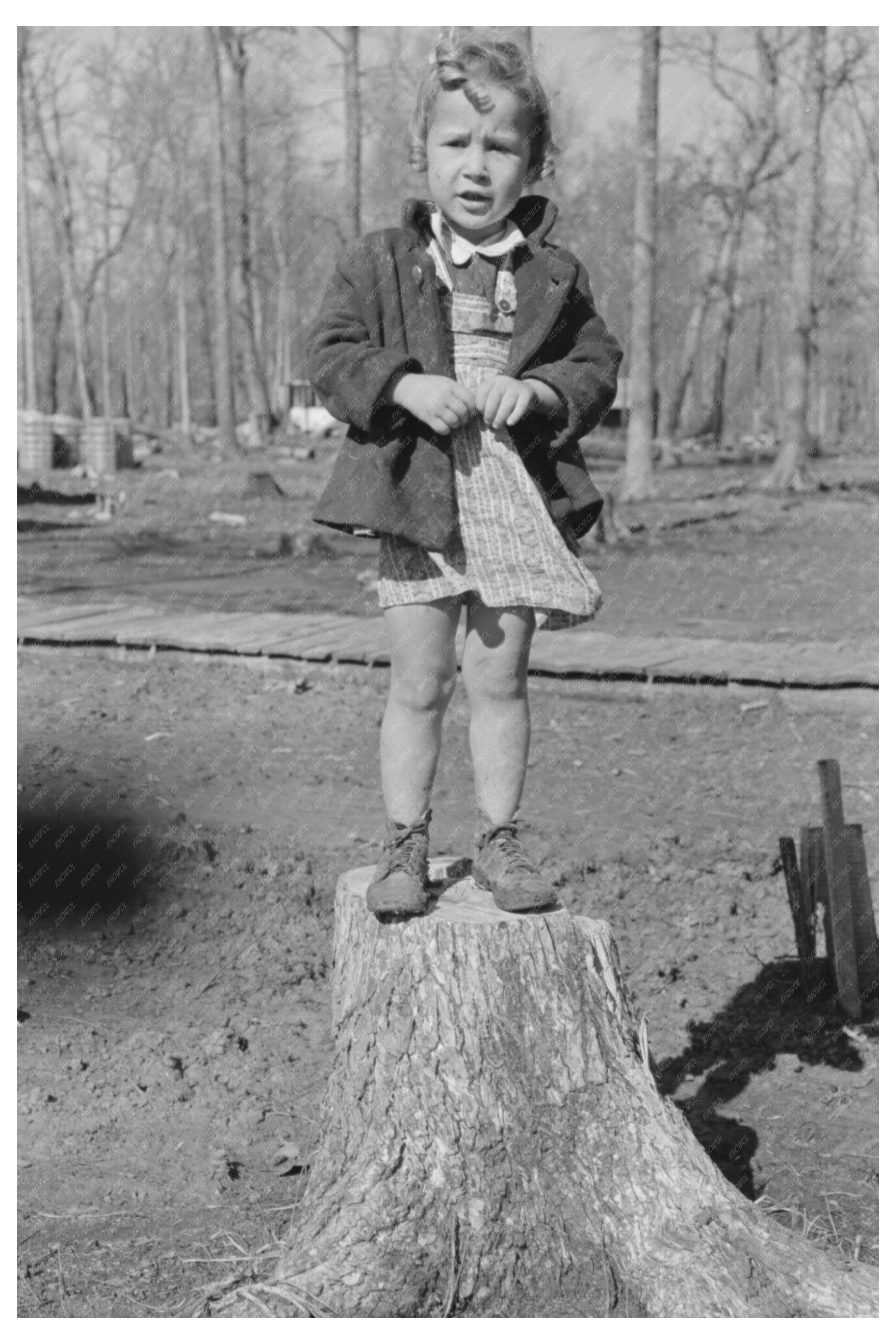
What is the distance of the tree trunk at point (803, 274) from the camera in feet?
57.0

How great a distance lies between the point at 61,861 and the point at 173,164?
39.2m

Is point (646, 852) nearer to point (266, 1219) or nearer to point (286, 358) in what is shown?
point (266, 1219)

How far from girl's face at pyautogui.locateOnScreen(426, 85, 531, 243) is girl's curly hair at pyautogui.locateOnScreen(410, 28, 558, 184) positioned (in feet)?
0.05

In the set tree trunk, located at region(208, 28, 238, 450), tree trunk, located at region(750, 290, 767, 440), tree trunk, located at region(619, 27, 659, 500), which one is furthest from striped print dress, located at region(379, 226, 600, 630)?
tree trunk, located at region(750, 290, 767, 440)

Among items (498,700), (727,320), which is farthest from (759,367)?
(498,700)

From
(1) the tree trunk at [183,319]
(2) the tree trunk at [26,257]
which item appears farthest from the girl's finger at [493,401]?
(1) the tree trunk at [183,319]

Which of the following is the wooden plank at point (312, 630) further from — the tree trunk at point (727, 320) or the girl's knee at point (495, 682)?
the tree trunk at point (727, 320)

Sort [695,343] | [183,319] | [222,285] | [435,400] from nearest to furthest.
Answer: [435,400]
[222,285]
[695,343]
[183,319]

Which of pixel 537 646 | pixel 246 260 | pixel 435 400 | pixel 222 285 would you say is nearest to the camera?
pixel 435 400

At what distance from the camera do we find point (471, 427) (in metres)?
2.87

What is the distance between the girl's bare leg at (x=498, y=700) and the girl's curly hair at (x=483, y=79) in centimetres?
90

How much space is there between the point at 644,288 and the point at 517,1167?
15244 millimetres

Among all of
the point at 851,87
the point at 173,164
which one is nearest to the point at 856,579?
the point at 851,87

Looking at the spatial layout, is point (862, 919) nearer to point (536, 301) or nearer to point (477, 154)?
point (536, 301)
